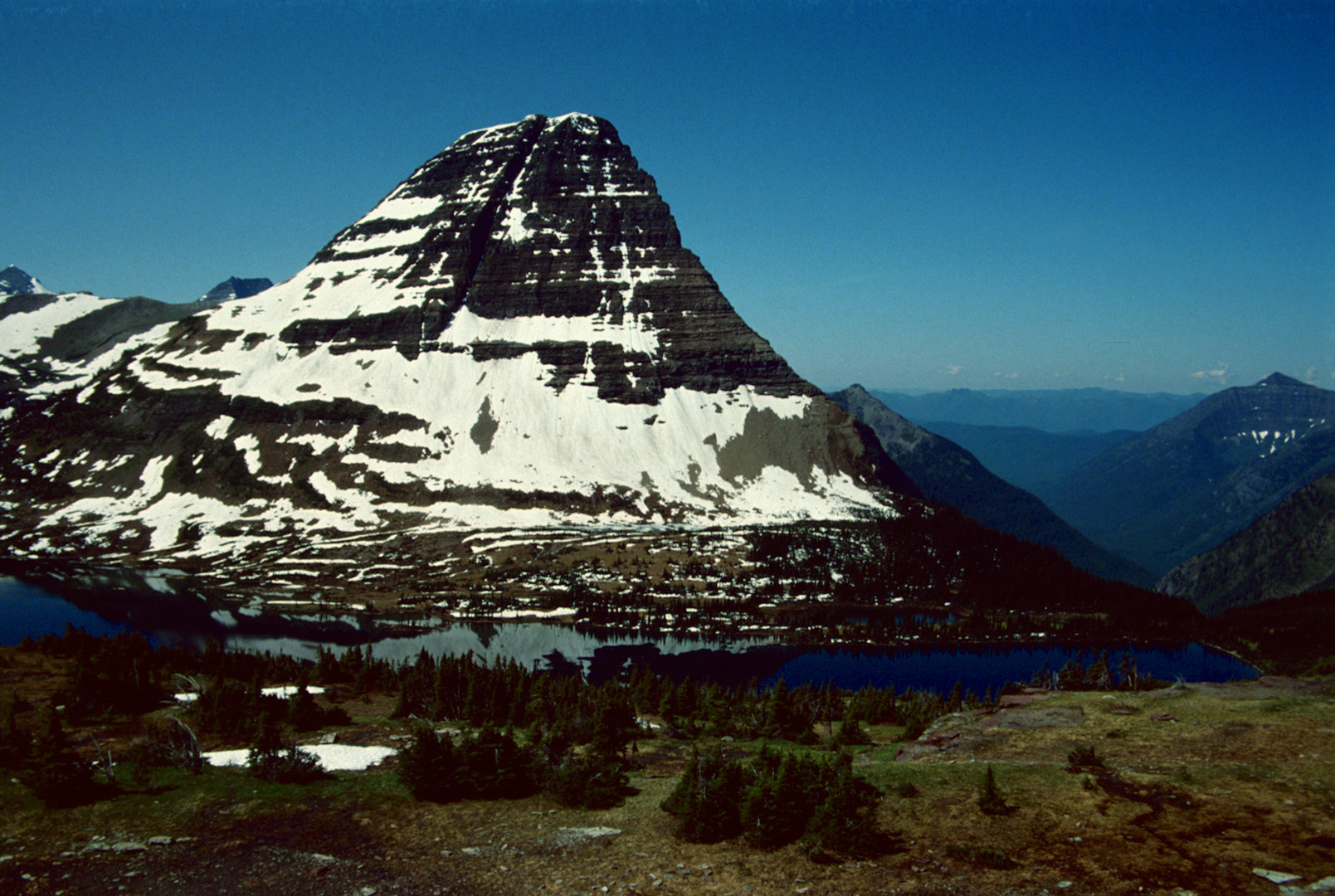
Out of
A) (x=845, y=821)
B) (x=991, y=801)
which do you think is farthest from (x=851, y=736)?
(x=845, y=821)

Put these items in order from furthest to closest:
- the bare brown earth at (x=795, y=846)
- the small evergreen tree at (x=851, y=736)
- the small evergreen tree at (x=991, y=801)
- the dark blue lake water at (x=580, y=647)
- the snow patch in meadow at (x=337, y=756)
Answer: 1. the dark blue lake water at (x=580, y=647)
2. the small evergreen tree at (x=851, y=736)
3. the snow patch in meadow at (x=337, y=756)
4. the small evergreen tree at (x=991, y=801)
5. the bare brown earth at (x=795, y=846)

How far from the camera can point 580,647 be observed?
436 feet

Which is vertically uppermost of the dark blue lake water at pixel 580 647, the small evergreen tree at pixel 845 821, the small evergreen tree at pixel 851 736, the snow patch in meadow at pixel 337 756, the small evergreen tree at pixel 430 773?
the small evergreen tree at pixel 845 821

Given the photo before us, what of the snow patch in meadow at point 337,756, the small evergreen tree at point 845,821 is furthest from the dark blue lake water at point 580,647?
the small evergreen tree at point 845,821

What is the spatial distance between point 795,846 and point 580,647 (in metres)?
105

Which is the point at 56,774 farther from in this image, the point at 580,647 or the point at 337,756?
the point at 580,647

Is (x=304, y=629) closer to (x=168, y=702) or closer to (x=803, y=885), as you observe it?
(x=168, y=702)

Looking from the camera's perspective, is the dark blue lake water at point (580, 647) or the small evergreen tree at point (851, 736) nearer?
the small evergreen tree at point (851, 736)

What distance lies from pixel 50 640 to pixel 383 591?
9032 cm

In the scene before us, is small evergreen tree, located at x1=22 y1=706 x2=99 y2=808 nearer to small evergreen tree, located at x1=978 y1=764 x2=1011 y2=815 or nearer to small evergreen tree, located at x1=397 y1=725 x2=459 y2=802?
small evergreen tree, located at x1=397 y1=725 x2=459 y2=802

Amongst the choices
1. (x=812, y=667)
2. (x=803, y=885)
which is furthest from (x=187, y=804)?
(x=812, y=667)

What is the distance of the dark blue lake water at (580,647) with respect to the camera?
402 ft

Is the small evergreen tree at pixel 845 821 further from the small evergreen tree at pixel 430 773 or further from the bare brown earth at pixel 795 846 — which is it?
the small evergreen tree at pixel 430 773

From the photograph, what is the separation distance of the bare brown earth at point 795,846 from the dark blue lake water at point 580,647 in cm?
7823
